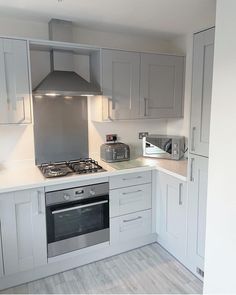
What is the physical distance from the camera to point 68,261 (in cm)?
241

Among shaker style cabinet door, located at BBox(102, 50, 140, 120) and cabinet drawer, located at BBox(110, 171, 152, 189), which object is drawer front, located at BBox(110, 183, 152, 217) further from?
shaker style cabinet door, located at BBox(102, 50, 140, 120)

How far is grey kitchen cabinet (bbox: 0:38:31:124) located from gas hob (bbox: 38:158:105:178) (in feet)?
1.69

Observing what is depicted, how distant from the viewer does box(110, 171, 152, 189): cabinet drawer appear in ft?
8.18

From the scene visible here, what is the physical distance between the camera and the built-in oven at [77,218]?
225 centimetres

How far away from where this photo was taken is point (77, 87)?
2.40 meters

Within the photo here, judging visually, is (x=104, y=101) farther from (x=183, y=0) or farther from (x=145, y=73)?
(x=183, y=0)

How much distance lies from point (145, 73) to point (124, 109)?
1.52 feet

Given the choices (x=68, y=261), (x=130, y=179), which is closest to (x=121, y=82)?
(x=130, y=179)

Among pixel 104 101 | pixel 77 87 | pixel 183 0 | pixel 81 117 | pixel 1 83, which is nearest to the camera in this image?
pixel 183 0

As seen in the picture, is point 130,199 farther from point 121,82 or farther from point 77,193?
point 121,82

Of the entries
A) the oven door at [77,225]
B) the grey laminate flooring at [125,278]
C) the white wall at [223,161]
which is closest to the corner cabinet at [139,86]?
the oven door at [77,225]

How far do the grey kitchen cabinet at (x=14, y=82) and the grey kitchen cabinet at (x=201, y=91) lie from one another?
1.44 m

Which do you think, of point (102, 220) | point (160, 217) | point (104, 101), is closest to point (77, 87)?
point (104, 101)

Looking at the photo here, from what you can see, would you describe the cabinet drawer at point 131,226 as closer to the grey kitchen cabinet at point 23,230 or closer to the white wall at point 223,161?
the grey kitchen cabinet at point 23,230
